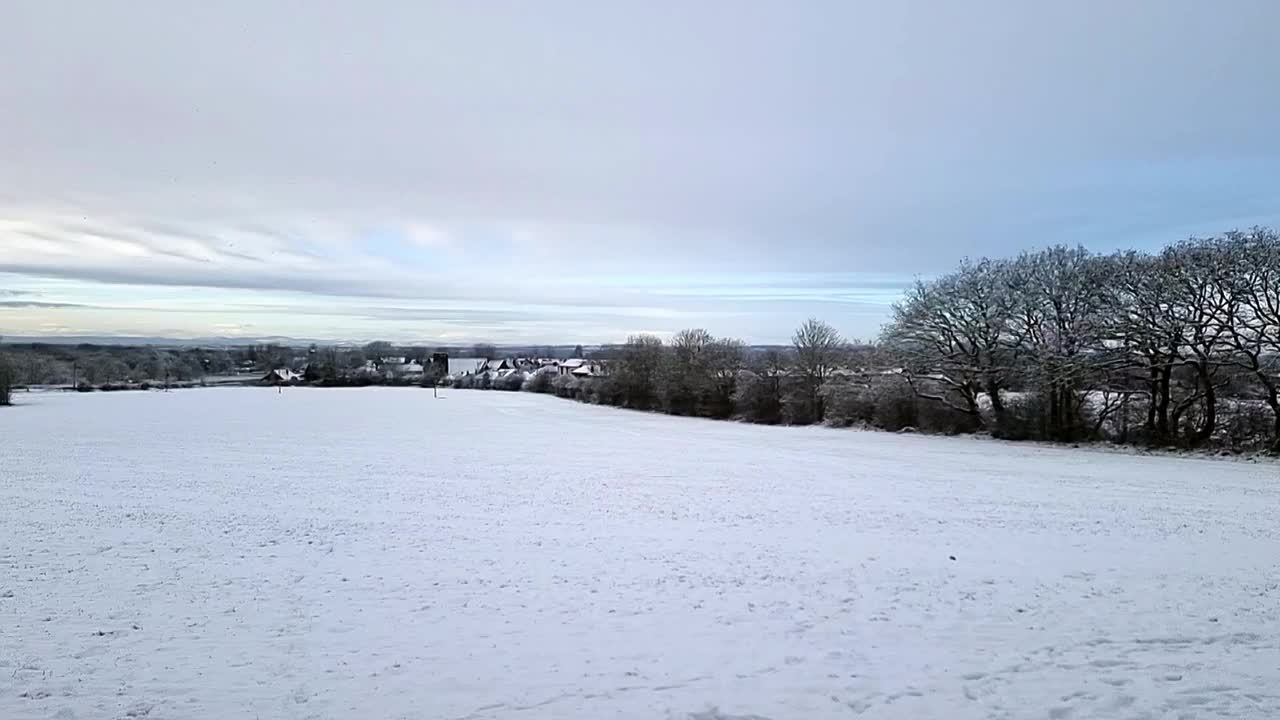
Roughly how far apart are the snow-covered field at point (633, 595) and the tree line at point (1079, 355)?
43.5ft

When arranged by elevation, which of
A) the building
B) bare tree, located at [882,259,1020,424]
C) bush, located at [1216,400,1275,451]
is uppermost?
bare tree, located at [882,259,1020,424]

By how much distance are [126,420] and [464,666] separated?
60.0 m

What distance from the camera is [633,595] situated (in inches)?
460

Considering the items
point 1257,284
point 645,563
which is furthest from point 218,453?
point 1257,284

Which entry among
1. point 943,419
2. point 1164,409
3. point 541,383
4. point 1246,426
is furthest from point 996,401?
point 541,383

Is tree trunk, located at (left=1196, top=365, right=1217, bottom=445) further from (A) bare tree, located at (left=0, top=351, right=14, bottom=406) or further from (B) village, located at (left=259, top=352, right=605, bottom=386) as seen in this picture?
(A) bare tree, located at (left=0, top=351, right=14, bottom=406)

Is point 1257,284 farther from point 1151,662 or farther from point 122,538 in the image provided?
point 122,538

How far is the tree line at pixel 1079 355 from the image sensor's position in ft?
118

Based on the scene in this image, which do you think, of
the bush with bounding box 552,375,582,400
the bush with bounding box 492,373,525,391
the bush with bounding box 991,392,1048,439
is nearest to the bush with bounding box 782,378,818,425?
the bush with bounding box 991,392,1048,439

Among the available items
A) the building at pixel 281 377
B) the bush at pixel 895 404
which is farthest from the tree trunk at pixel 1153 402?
the building at pixel 281 377

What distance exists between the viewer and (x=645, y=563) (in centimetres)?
1377

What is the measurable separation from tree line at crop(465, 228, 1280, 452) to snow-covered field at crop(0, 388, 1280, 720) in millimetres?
13262

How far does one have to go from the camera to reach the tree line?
36094mm

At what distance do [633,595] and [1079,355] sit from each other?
38687mm
